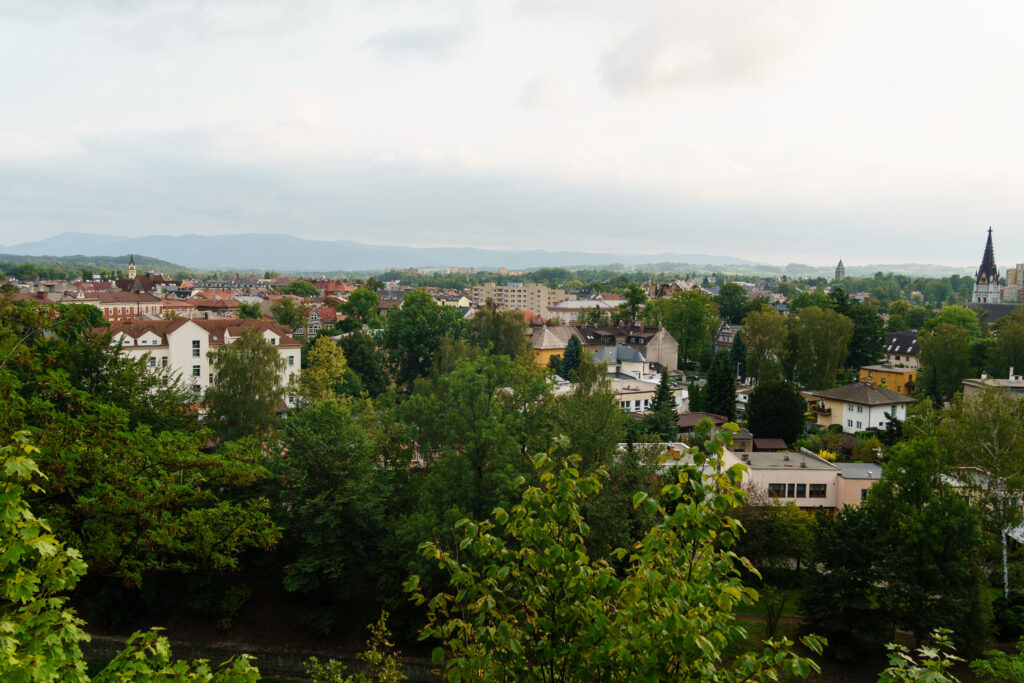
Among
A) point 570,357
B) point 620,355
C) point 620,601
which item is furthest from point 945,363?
point 620,601

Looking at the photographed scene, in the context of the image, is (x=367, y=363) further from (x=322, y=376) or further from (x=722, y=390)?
(x=722, y=390)

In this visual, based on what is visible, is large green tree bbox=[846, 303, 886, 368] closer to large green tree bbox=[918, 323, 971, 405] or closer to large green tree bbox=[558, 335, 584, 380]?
large green tree bbox=[918, 323, 971, 405]

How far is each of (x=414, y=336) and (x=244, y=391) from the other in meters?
20.1

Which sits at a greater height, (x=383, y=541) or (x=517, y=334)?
(x=517, y=334)

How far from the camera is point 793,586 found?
21.8 metres

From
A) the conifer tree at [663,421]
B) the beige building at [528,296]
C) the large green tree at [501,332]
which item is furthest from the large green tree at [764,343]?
the beige building at [528,296]

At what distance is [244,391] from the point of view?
29.6 m

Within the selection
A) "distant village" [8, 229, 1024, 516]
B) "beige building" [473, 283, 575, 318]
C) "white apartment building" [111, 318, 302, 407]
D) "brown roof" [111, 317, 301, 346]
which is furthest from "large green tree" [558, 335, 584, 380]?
"beige building" [473, 283, 575, 318]

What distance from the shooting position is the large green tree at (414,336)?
49000 mm

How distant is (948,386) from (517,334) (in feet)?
98.1

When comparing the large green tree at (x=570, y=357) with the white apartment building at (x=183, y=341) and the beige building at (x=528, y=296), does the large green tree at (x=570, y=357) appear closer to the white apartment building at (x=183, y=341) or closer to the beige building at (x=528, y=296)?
the white apartment building at (x=183, y=341)

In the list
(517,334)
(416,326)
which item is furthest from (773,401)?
(416,326)

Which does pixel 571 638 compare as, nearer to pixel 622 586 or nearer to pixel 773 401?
pixel 622 586

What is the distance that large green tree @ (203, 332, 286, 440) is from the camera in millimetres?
27703
